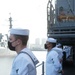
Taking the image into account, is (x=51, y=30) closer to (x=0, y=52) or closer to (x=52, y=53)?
(x=52, y=53)

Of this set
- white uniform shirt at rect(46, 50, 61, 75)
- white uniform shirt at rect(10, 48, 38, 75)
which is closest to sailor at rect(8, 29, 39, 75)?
white uniform shirt at rect(10, 48, 38, 75)

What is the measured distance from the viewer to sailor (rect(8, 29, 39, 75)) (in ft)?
10.9

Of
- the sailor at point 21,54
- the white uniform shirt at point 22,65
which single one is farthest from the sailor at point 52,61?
the white uniform shirt at point 22,65

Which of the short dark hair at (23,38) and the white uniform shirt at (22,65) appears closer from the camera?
the white uniform shirt at (22,65)

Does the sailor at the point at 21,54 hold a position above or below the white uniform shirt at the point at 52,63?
above

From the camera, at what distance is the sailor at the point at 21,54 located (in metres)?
3.32

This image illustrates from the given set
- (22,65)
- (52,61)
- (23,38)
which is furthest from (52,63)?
(22,65)

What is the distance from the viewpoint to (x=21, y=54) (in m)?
3.38

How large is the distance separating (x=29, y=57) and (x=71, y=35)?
6029mm

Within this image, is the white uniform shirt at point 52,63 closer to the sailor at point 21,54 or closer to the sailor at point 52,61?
the sailor at point 52,61

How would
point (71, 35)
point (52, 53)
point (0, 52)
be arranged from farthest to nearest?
point (0, 52) → point (71, 35) → point (52, 53)

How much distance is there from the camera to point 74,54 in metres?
12.2

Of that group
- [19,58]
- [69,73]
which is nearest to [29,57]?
[19,58]

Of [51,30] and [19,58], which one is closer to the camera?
[19,58]
